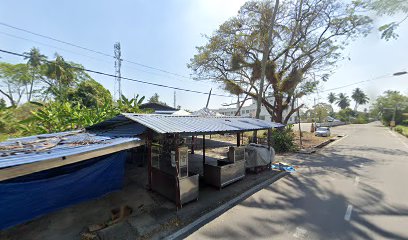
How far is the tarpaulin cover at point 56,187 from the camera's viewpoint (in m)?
4.38

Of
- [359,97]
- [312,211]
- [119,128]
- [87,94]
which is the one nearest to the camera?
[312,211]

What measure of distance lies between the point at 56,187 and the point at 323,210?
25.3 feet

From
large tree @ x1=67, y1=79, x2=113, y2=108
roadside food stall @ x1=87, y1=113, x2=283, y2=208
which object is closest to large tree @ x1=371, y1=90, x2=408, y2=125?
roadside food stall @ x1=87, y1=113, x2=283, y2=208

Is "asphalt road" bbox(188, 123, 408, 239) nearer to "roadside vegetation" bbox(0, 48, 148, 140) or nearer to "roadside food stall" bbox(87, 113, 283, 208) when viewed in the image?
"roadside food stall" bbox(87, 113, 283, 208)

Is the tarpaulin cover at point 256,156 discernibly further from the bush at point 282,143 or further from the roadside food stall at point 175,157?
the bush at point 282,143

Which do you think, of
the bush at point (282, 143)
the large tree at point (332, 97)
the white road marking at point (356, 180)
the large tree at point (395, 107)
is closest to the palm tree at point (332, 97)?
the large tree at point (332, 97)

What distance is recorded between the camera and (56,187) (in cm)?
507

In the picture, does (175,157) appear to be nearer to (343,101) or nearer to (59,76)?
(59,76)

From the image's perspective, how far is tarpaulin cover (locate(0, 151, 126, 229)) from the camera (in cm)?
438

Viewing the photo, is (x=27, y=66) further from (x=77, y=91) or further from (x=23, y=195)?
(x=23, y=195)

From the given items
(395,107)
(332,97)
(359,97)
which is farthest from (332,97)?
(395,107)

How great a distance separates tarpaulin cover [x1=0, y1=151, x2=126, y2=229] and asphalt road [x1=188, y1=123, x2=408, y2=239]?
3.65 meters

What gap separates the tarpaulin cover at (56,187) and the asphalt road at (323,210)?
3.65 metres

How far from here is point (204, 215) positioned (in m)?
5.10
